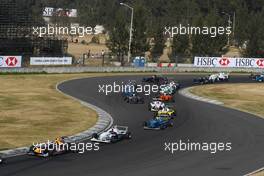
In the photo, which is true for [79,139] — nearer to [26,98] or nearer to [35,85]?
[26,98]

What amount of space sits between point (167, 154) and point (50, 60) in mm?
51130

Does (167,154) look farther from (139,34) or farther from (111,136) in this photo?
(139,34)

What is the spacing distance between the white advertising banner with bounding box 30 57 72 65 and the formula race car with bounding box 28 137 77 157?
48.7 metres

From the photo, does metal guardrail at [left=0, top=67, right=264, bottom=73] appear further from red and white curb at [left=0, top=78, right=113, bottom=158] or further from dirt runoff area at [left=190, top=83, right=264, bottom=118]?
red and white curb at [left=0, top=78, right=113, bottom=158]

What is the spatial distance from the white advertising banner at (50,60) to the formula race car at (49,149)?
4875cm

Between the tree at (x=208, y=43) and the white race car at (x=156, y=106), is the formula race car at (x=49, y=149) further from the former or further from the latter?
the tree at (x=208, y=43)

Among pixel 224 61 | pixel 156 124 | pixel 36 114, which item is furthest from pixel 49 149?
pixel 224 61

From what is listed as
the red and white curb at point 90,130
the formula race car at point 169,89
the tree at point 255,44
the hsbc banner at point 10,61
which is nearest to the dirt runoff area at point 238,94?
the formula race car at point 169,89

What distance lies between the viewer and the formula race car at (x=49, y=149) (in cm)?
2969

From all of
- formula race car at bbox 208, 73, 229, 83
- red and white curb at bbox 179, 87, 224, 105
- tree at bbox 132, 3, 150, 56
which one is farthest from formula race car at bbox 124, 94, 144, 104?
tree at bbox 132, 3, 150, 56

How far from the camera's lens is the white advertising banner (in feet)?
257

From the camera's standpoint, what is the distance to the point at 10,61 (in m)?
74.1

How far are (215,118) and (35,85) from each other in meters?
24.4

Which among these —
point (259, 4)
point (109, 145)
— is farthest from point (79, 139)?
point (259, 4)
